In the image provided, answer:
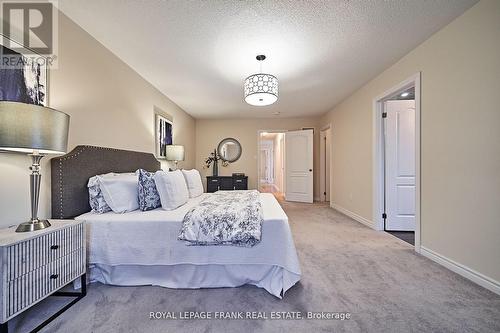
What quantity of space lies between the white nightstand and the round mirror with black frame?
458 cm

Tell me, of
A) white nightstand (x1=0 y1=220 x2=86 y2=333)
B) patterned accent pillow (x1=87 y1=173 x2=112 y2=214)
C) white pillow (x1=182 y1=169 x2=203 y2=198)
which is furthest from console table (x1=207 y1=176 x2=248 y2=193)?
white nightstand (x1=0 y1=220 x2=86 y2=333)

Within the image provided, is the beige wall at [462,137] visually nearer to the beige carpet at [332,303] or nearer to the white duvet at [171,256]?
the beige carpet at [332,303]

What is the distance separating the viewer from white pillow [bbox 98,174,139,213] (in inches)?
78.8

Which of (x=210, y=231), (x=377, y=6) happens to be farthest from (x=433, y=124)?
(x=210, y=231)

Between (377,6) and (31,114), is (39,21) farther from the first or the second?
(377,6)

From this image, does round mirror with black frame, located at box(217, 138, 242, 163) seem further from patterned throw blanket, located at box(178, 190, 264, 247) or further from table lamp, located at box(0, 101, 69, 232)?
table lamp, located at box(0, 101, 69, 232)

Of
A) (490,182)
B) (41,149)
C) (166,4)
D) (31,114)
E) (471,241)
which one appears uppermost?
(166,4)

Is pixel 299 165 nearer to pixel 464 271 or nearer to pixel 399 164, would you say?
pixel 399 164

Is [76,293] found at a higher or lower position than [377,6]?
lower

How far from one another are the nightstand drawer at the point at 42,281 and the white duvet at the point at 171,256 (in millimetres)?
218

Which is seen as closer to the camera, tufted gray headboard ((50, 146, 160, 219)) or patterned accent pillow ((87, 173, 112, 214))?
tufted gray headboard ((50, 146, 160, 219))

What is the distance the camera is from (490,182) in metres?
1.75

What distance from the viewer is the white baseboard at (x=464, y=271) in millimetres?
1707

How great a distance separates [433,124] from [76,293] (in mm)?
3710
